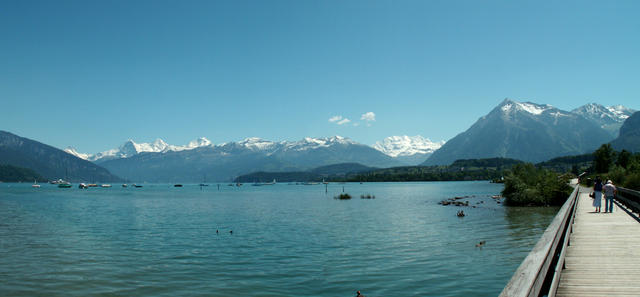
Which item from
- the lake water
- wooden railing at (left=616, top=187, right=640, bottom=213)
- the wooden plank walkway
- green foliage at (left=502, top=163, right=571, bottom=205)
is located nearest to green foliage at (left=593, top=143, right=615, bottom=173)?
green foliage at (left=502, top=163, right=571, bottom=205)

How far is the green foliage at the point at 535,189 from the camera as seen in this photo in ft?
227

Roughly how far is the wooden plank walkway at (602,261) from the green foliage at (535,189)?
1963 inches

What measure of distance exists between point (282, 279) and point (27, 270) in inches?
607

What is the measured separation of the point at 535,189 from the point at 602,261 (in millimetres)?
62790

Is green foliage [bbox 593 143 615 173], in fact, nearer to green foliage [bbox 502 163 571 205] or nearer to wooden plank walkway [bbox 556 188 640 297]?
green foliage [bbox 502 163 571 205]

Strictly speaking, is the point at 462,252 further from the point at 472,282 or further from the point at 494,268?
the point at 472,282

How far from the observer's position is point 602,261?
1354 cm

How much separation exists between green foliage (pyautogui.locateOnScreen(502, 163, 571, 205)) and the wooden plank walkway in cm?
4985

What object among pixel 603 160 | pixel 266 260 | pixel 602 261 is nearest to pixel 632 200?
pixel 602 261

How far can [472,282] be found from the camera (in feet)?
67.7

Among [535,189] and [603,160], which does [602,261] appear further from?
[603,160]

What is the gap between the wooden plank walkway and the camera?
10.3m

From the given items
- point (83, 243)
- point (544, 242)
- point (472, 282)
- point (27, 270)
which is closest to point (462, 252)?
point (472, 282)

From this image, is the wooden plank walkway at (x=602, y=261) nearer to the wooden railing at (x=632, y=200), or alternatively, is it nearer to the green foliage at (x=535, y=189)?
the wooden railing at (x=632, y=200)
